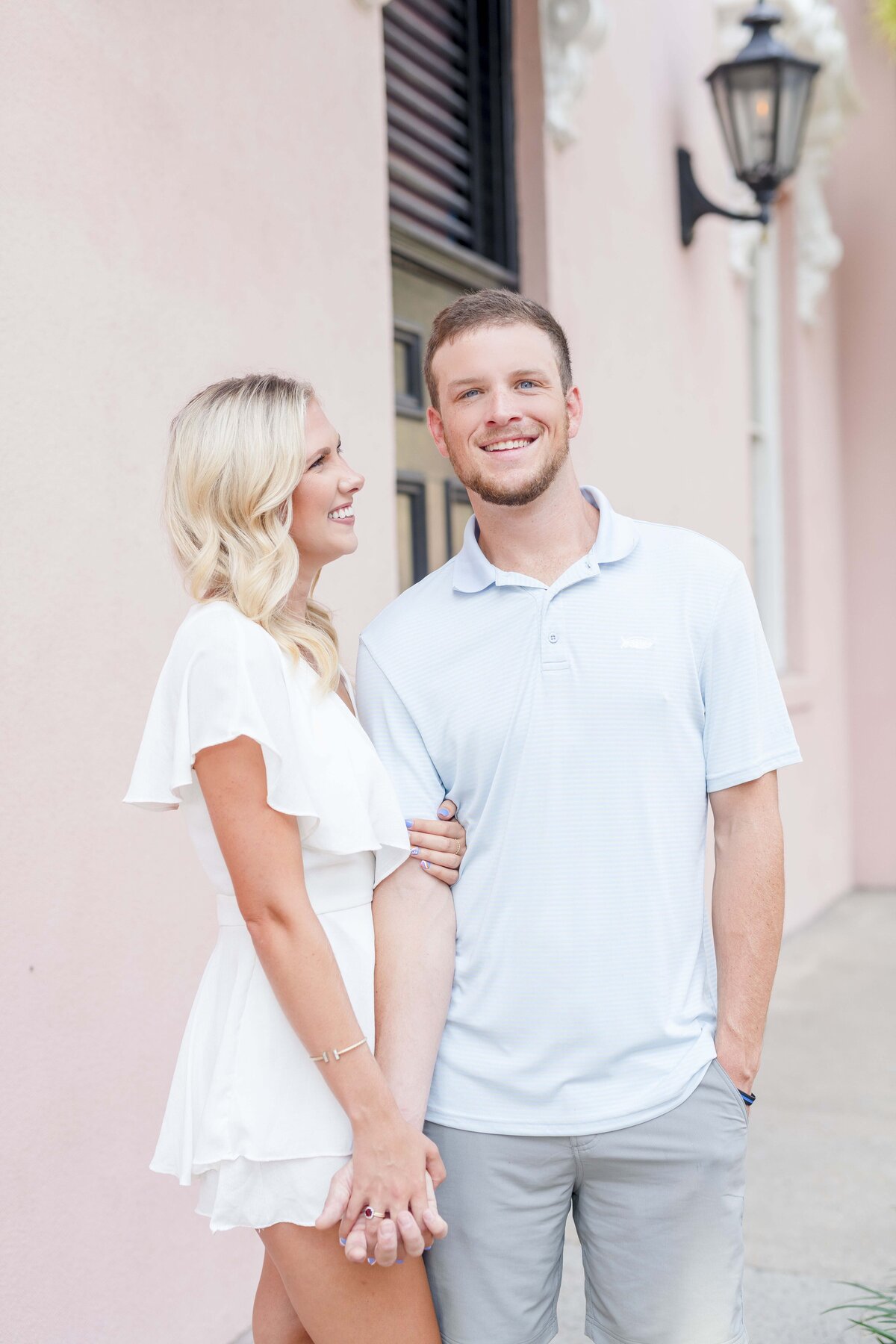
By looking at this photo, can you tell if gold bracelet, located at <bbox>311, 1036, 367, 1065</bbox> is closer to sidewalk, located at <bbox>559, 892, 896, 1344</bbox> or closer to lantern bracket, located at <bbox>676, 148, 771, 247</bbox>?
sidewalk, located at <bbox>559, 892, 896, 1344</bbox>

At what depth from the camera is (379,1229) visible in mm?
1695

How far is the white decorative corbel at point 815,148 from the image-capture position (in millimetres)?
7012

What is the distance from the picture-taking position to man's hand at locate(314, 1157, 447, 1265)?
169 centimetres

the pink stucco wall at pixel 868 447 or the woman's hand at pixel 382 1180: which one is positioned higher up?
the pink stucco wall at pixel 868 447

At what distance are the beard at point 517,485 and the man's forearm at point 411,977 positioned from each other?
558 millimetres

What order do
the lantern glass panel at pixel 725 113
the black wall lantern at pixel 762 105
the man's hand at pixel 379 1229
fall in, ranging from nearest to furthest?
the man's hand at pixel 379 1229 → the black wall lantern at pixel 762 105 → the lantern glass panel at pixel 725 113

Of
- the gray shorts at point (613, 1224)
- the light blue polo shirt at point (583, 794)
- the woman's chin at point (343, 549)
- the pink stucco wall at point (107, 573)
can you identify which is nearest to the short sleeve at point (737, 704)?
the light blue polo shirt at point (583, 794)

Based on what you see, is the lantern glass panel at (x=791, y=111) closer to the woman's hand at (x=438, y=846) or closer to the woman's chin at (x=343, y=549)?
the woman's chin at (x=343, y=549)

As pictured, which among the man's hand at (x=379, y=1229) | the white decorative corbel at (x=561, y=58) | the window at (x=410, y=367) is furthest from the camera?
the white decorative corbel at (x=561, y=58)

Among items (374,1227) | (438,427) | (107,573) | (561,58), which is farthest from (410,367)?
(374,1227)

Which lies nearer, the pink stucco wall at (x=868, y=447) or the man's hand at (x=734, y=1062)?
the man's hand at (x=734, y=1062)

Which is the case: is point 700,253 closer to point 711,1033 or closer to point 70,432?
point 70,432

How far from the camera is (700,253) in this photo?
20.9 feet

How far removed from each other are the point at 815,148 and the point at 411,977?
7.35 metres
